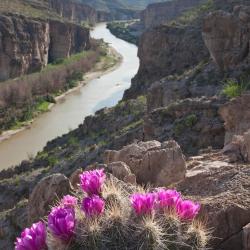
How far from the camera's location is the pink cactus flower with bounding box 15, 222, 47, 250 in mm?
3639

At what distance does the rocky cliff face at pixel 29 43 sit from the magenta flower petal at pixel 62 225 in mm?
58166

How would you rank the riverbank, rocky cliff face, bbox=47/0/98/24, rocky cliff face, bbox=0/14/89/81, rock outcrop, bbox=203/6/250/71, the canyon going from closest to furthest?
1. the canyon
2. rock outcrop, bbox=203/6/250/71
3. the riverbank
4. rocky cliff face, bbox=0/14/89/81
5. rocky cliff face, bbox=47/0/98/24

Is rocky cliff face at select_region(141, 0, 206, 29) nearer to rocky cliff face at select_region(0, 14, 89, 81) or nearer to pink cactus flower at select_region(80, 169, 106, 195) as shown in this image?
rocky cliff face at select_region(0, 14, 89, 81)

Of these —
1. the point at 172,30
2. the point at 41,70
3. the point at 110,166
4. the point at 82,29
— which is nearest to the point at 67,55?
the point at 82,29

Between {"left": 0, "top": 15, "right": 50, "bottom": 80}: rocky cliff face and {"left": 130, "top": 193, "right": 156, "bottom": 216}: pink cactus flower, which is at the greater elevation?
{"left": 130, "top": 193, "right": 156, "bottom": 216}: pink cactus flower

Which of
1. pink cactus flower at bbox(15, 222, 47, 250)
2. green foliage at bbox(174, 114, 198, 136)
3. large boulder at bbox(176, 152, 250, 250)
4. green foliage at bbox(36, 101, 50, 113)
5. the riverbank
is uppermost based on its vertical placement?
pink cactus flower at bbox(15, 222, 47, 250)

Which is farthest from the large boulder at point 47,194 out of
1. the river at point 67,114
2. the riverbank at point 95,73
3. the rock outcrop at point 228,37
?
the riverbank at point 95,73

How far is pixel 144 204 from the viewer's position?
377 centimetres

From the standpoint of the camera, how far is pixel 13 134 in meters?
43.7

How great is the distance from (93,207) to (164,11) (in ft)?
352

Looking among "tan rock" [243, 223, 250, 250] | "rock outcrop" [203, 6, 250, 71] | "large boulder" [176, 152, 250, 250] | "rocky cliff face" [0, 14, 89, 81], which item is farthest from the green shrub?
"rocky cliff face" [0, 14, 89, 81]

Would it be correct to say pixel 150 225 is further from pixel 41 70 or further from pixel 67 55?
pixel 67 55

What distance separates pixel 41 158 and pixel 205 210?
60.6 feet

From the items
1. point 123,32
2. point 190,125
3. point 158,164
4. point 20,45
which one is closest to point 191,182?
point 158,164
